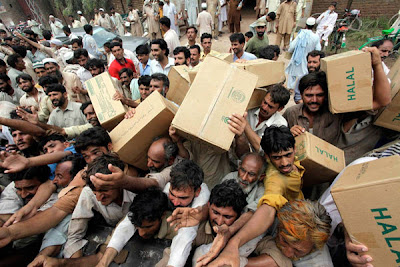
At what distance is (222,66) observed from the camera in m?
1.75

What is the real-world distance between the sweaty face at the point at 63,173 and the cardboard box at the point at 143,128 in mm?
583

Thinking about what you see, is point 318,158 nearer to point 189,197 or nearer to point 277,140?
point 277,140

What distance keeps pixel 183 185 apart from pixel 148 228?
0.42 m

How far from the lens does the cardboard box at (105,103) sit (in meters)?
2.34

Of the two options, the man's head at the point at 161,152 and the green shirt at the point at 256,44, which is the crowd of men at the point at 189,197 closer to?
the man's head at the point at 161,152

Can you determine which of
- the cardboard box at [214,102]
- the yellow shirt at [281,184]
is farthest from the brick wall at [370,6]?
the yellow shirt at [281,184]

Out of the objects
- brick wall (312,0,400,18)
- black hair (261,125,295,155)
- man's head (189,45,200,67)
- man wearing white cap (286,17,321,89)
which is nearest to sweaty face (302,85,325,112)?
black hair (261,125,295,155)

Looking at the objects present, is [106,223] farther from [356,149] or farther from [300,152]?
[356,149]

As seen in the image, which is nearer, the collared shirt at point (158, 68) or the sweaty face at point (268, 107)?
the sweaty face at point (268, 107)

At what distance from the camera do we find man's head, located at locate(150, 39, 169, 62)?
4.01m

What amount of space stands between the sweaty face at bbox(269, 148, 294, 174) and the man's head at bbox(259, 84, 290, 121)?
2.38ft

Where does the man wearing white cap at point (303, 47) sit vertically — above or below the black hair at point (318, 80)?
below

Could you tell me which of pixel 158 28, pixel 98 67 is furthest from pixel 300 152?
pixel 158 28

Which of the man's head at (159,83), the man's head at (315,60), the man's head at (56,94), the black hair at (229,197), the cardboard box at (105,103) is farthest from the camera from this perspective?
the man's head at (315,60)
